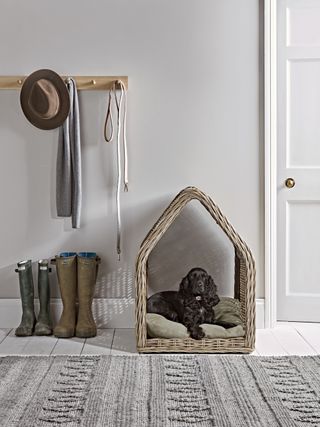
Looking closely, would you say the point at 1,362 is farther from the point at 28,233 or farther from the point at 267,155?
the point at 267,155

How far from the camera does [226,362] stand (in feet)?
10.1

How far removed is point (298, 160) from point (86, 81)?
4.31 ft

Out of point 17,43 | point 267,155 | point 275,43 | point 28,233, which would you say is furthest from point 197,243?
point 17,43

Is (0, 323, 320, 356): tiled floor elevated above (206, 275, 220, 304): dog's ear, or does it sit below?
below

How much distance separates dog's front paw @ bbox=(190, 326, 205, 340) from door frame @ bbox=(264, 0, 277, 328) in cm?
68

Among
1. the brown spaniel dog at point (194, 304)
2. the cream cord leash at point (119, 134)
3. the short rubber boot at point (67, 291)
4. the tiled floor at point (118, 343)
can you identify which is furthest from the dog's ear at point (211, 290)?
the short rubber boot at point (67, 291)

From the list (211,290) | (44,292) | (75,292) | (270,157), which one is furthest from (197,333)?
(270,157)

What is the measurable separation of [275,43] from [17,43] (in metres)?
1.48

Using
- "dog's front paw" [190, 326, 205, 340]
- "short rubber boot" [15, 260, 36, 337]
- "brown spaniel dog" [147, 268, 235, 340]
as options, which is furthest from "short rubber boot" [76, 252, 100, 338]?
"dog's front paw" [190, 326, 205, 340]

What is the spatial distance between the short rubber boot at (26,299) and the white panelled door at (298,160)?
145 cm

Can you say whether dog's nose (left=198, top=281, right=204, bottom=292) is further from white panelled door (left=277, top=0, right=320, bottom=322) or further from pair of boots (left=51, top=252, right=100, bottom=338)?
white panelled door (left=277, top=0, right=320, bottom=322)

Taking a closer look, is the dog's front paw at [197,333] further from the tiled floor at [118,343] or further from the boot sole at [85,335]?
the boot sole at [85,335]

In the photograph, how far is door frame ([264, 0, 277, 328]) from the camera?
3.95m

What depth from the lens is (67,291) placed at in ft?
12.7
